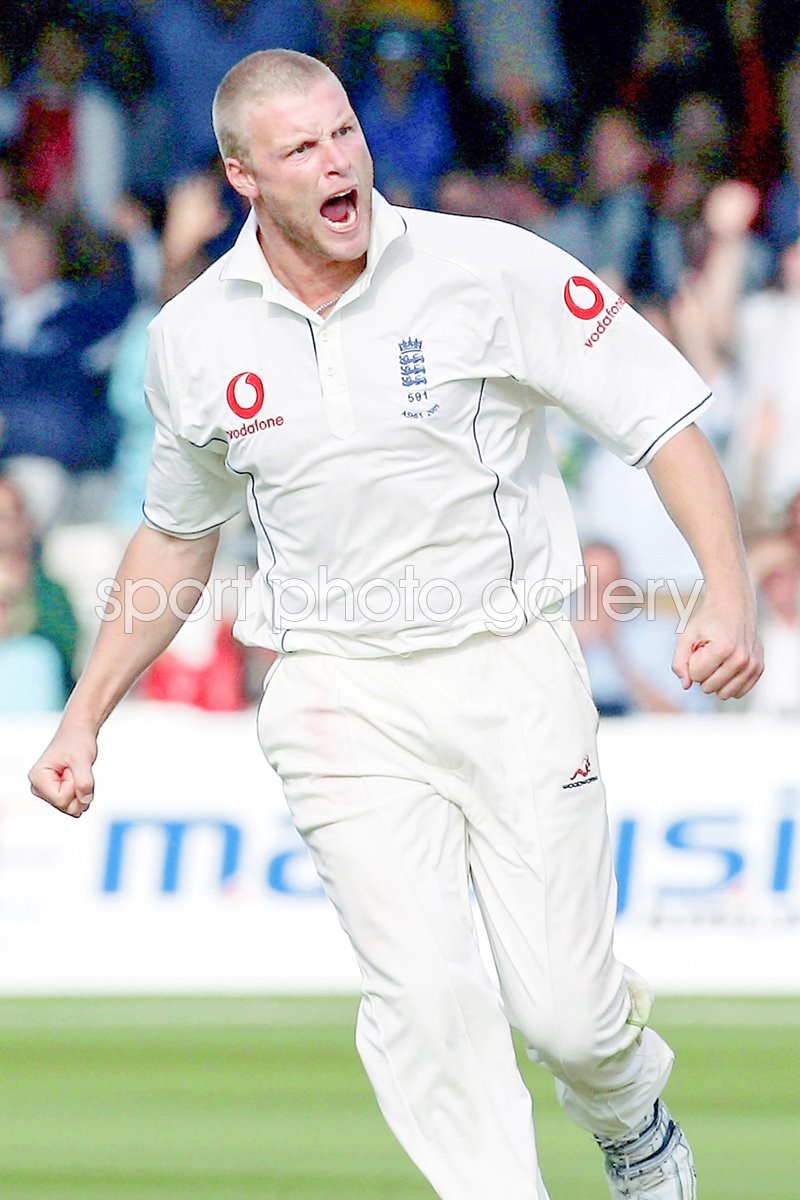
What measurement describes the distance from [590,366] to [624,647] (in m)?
5.00

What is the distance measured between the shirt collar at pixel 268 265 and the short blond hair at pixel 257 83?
0.16 m

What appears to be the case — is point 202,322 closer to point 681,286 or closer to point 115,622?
point 115,622

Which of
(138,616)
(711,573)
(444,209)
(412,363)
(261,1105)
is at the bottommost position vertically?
(261,1105)

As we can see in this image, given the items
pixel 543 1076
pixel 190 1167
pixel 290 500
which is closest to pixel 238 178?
pixel 290 500

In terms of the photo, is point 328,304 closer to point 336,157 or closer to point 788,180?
point 336,157

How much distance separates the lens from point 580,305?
4062mm

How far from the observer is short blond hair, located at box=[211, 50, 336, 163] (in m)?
3.94

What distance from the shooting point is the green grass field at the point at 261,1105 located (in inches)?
207

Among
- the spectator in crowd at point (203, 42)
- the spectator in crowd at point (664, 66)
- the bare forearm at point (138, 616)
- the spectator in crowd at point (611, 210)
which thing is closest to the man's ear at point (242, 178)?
the bare forearm at point (138, 616)

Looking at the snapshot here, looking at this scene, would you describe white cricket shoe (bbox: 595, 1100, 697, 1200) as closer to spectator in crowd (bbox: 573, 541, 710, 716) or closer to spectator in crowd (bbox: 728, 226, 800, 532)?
spectator in crowd (bbox: 573, 541, 710, 716)

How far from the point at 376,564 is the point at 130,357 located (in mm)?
5921

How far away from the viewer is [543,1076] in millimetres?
6582

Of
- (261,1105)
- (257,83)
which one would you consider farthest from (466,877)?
(261,1105)

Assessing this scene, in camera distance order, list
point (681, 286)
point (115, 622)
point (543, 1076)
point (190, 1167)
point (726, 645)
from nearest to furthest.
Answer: point (726, 645)
point (115, 622)
point (190, 1167)
point (543, 1076)
point (681, 286)
